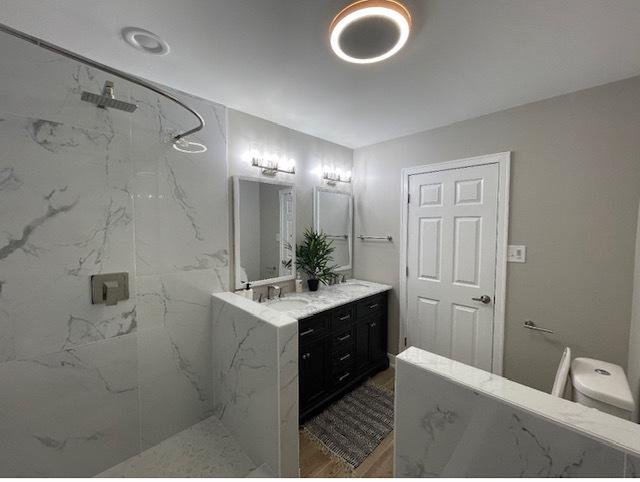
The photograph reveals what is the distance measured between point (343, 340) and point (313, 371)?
1.30 ft

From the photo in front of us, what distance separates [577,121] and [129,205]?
9.94 feet

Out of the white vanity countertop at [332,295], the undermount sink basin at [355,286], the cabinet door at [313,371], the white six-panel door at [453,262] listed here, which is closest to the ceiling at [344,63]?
the white six-panel door at [453,262]

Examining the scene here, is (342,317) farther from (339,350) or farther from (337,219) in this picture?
(337,219)

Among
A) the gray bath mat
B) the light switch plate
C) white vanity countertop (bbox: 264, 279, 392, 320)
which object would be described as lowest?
the gray bath mat

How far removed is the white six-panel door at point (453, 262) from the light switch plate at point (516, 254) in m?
0.11

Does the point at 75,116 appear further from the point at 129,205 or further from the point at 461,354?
the point at 461,354

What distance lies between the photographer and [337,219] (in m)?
2.93

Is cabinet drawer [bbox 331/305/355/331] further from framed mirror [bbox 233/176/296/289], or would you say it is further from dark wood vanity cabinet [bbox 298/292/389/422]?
framed mirror [bbox 233/176/296/289]

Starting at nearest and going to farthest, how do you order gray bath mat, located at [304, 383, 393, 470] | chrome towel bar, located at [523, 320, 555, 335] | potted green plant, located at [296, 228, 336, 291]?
→ gray bath mat, located at [304, 383, 393, 470]
chrome towel bar, located at [523, 320, 555, 335]
potted green plant, located at [296, 228, 336, 291]

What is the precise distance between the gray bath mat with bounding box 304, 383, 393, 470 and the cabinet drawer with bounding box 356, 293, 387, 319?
713 mm

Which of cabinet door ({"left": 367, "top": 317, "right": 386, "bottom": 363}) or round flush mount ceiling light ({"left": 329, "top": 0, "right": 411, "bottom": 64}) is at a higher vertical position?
round flush mount ceiling light ({"left": 329, "top": 0, "right": 411, "bottom": 64})

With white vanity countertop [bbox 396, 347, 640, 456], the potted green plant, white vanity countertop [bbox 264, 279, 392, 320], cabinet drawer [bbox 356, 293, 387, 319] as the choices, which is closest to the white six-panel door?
cabinet drawer [bbox 356, 293, 387, 319]

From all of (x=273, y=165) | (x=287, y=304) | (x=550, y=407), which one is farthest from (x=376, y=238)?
(x=550, y=407)

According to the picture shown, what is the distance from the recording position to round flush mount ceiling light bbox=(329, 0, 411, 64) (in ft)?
3.39
